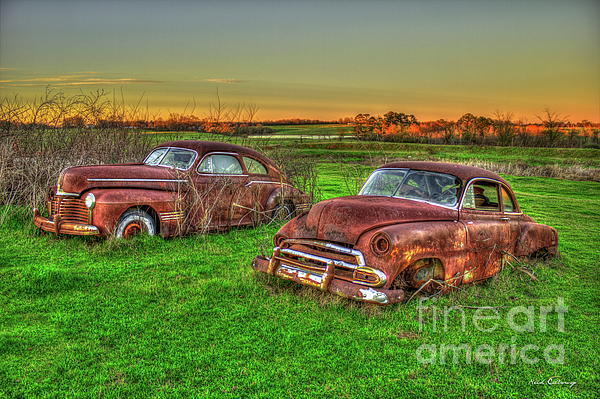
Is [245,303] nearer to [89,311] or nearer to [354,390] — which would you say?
[89,311]

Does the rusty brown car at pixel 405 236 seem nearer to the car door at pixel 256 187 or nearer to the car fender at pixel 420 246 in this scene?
the car fender at pixel 420 246

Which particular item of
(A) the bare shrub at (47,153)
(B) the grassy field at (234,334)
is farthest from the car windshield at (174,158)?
(A) the bare shrub at (47,153)

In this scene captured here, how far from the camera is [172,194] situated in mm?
7707

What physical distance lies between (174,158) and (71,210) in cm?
208

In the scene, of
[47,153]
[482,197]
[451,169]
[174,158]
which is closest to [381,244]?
[451,169]

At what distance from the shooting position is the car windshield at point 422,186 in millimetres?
5467

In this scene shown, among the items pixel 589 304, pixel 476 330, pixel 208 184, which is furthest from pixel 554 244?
pixel 208 184

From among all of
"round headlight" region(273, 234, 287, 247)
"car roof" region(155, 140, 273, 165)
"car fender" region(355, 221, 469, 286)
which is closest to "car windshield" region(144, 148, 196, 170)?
"car roof" region(155, 140, 273, 165)

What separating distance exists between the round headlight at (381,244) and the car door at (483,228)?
137 centimetres

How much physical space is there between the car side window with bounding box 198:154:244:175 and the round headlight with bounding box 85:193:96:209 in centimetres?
197

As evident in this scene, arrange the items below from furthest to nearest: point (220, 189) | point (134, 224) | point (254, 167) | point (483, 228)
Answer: point (254, 167), point (220, 189), point (134, 224), point (483, 228)

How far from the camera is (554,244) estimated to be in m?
6.82

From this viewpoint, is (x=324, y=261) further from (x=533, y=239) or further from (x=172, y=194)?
(x=172, y=194)

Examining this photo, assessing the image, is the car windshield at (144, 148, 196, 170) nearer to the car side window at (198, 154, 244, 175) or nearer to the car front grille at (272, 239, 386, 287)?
the car side window at (198, 154, 244, 175)
